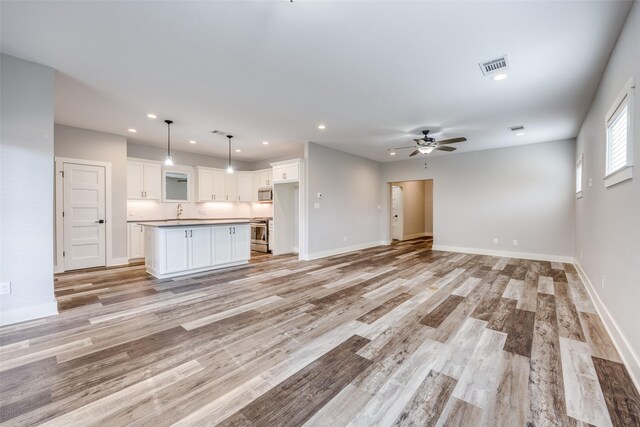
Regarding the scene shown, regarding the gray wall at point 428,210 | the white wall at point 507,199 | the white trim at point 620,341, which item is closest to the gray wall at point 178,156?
the white wall at point 507,199

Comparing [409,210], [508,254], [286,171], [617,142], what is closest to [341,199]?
[286,171]

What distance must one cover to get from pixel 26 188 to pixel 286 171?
4.51 metres

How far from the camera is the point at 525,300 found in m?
3.48

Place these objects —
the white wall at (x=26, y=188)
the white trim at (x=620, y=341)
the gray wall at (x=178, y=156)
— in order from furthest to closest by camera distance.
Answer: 1. the gray wall at (x=178, y=156)
2. the white wall at (x=26, y=188)
3. the white trim at (x=620, y=341)

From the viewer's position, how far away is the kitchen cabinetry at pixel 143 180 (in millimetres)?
6320

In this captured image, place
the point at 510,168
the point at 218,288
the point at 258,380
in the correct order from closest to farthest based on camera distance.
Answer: the point at 258,380, the point at 218,288, the point at 510,168

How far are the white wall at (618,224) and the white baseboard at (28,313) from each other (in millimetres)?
5412

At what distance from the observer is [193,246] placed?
4.92 m

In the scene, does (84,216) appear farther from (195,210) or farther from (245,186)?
(245,186)

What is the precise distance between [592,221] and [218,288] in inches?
215

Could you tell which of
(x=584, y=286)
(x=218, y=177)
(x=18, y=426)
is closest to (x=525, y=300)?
(x=584, y=286)

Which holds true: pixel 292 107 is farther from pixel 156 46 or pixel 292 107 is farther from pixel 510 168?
pixel 510 168

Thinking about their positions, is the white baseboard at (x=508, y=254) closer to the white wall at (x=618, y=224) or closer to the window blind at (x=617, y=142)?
the white wall at (x=618, y=224)

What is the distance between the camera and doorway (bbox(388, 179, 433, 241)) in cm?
984
